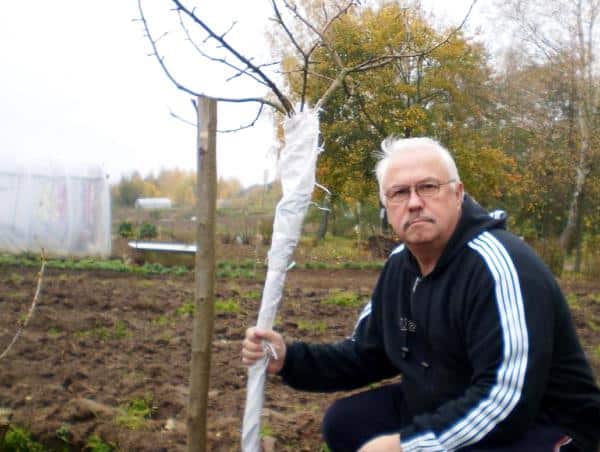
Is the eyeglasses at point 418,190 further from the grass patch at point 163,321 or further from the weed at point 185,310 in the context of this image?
the weed at point 185,310

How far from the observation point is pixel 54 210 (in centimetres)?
1587

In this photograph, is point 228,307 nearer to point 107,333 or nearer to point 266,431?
point 107,333

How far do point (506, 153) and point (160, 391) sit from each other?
16796 millimetres

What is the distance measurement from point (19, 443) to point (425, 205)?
2.45 m

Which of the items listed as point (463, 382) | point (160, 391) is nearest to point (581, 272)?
point (160, 391)

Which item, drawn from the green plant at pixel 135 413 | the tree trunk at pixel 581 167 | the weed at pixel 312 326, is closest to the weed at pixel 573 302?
the weed at pixel 312 326

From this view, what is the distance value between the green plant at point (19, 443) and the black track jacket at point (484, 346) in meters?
1.99

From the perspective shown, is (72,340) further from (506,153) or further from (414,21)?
(506,153)

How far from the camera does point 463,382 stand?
220 cm

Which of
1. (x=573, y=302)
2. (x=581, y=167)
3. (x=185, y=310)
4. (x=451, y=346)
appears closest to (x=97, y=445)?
(x=451, y=346)

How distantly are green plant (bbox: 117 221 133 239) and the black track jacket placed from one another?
721 inches

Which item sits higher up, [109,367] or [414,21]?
[414,21]

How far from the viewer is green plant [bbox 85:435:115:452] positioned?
3.36m

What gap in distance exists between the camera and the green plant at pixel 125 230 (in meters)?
20.1
